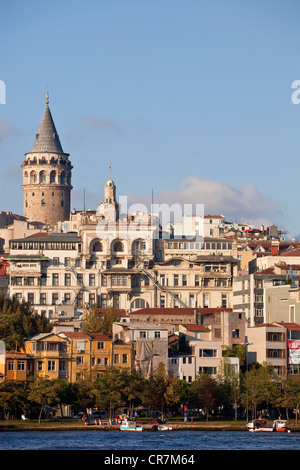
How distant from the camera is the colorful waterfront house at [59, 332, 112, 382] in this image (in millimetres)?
106250

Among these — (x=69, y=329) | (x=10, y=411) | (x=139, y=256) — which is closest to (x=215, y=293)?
(x=139, y=256)

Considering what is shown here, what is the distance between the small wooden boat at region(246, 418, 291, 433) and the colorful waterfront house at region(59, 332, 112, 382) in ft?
48.7

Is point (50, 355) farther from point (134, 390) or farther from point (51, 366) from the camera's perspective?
point (134, 390)

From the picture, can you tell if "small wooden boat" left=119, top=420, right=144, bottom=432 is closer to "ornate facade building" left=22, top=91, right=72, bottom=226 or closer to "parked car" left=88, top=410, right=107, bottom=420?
"parked car" left=88, top=410, right=107, bottom=420

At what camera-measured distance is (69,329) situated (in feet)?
385

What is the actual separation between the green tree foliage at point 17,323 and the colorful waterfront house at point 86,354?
5.63 metres

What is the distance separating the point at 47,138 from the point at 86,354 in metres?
86.7

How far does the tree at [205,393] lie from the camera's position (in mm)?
101125

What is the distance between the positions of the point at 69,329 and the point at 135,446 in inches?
1419

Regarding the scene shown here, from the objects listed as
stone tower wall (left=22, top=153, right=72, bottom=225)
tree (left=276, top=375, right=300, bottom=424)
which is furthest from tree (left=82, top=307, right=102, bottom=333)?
stone tower wall (left=22, top=153, right=72, bottom=225)

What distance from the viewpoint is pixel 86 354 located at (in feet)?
351

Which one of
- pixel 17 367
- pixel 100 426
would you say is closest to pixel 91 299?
pixel 17 367

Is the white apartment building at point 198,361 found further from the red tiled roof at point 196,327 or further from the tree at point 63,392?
the tree at point 63,392

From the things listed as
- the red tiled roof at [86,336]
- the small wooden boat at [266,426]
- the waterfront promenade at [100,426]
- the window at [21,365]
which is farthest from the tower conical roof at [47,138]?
the small wooden boat at [266,426]
